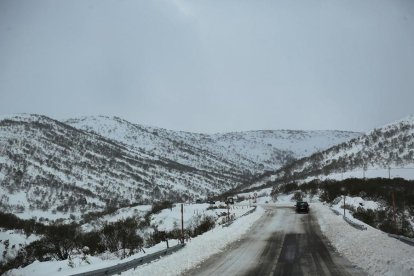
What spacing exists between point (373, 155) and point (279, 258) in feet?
442

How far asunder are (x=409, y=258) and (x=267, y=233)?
15190 mm

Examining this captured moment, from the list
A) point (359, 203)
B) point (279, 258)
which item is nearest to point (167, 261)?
point (279, 258)

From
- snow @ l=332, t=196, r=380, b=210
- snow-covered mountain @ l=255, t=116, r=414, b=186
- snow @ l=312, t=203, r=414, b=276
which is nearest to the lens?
snow @ l=312, t=203, r=414, b=276

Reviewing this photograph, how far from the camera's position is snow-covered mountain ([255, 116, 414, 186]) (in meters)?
128

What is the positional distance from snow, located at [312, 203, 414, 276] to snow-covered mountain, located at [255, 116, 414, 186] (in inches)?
3447

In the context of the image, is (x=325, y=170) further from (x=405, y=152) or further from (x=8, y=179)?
(x=8, y=179)

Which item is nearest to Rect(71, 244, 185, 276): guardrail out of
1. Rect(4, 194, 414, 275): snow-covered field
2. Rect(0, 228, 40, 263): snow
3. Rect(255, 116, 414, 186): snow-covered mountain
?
Rect(4, 194, 414, 275): snow-covered field

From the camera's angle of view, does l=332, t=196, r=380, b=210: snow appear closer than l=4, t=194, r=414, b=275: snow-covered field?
No

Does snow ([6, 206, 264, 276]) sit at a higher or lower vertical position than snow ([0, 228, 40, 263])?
higher

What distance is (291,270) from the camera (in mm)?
15938

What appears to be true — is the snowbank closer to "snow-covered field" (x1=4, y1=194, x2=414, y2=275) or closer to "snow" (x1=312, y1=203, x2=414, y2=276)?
"snow-covered field" (x1=4, y1=194, x2=414, y2=275)

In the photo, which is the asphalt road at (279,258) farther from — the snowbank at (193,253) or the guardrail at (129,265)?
the guardrail at (129,265)

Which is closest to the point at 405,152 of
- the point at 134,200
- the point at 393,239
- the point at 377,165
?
the point at 377,165

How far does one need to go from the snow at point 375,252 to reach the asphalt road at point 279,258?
0.50 metres
